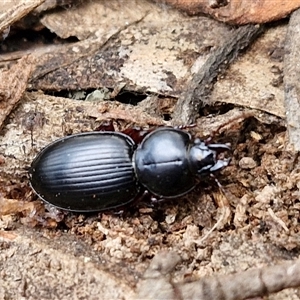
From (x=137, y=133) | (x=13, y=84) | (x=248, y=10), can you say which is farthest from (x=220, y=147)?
(x=13, y=84)

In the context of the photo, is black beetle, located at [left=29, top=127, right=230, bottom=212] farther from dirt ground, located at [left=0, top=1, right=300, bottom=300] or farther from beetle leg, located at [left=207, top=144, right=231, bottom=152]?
dirt ground, located at [left=0, top=1, right=300, bottom=300]

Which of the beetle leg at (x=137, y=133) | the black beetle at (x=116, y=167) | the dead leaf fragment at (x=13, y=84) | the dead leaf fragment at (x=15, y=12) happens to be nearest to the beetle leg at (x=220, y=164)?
the black beetle at (x=116, y=167)

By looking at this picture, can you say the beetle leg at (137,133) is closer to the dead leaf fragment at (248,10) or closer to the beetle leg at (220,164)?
the beetle leg at (220,164)

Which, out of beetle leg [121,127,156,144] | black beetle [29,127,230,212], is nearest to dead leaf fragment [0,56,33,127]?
black beetle [29,127,230,212]

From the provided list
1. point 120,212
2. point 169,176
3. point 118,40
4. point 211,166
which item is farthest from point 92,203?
point 118,40

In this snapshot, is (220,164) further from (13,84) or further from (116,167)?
(13,84)
